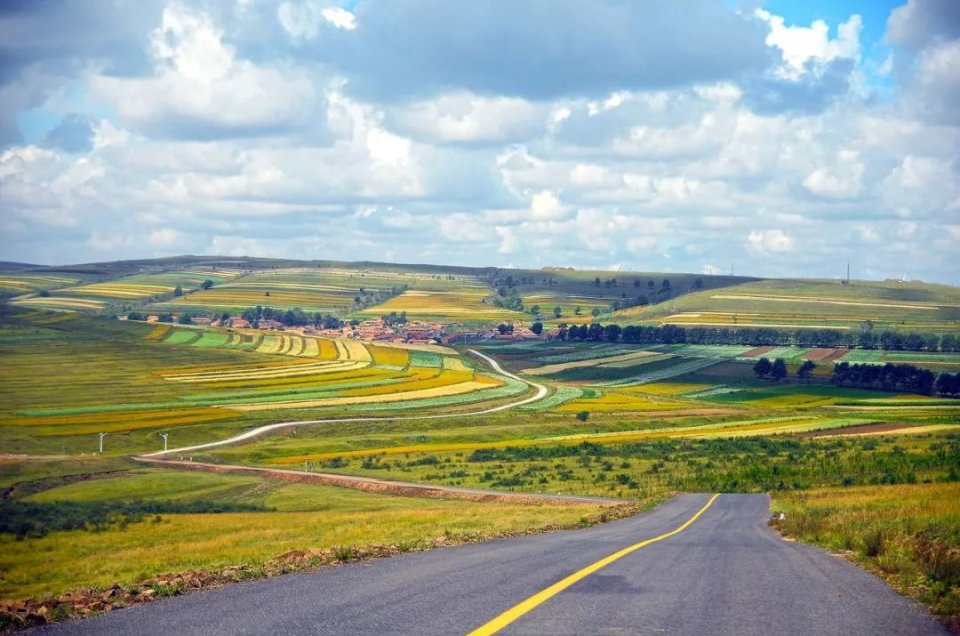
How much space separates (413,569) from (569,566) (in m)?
2.19

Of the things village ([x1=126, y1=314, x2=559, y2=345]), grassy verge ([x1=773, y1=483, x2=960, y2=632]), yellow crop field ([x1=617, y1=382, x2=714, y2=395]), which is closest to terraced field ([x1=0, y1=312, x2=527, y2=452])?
yellow crop field ([x1=617, y1=382, x2=714, y2=395])

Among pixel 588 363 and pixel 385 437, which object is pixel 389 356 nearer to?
pixel 588 363

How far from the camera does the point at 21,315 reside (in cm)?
14600

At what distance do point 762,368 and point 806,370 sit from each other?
5.94m

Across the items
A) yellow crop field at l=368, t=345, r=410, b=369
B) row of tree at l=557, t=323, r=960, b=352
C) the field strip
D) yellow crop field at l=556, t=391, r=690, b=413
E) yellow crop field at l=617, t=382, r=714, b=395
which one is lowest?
the field strip

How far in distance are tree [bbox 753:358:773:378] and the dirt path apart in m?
89.8

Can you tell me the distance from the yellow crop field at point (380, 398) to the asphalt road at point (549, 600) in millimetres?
82987

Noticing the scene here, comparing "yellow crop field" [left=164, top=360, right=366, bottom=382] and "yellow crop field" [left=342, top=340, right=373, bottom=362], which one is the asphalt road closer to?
"yellow crop field" [left=164, top=360, right=366, bottom=382]

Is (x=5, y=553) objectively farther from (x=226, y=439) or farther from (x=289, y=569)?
(x=226, y=439)

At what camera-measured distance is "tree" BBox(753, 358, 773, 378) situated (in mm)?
136438

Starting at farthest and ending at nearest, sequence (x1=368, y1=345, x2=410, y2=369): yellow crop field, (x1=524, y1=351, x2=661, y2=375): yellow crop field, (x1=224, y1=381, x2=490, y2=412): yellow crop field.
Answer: (x1=524, y1=351, x2=661, y2=375): yellow crop field
(x1=368, y1=345, x2=410, y2=369): yellow crop field
(x1=224, y1=381, x2=490, y2=412): yellow crop field

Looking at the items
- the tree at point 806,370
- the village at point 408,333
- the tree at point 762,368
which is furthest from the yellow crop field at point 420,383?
the tree at point 806,370

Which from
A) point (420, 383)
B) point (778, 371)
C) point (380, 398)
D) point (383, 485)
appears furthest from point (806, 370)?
point (383, 485)

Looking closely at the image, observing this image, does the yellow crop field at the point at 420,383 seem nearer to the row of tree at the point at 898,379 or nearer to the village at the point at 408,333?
the village at the point at 408,333
